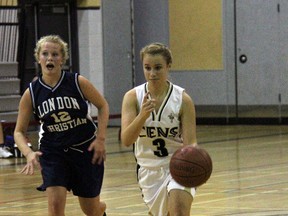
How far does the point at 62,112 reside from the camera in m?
6.55

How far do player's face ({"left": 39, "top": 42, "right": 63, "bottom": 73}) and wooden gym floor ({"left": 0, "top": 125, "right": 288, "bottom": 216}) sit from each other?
7.27 feet

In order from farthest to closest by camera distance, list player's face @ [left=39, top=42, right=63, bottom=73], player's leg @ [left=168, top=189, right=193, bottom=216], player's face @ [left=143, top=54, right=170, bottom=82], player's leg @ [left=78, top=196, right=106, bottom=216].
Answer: player's leg @ [left=78, top=196, right=106, bottom=216]
player's face @ [left=39, top=42, right=63, bottom=73]
player's face @ [left=143, top=54, right=170, bottom=82]
player's leg @ [left=168, top=189, right=193, bottom=216]

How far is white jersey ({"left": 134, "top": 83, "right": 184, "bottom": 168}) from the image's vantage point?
6098 millimetres

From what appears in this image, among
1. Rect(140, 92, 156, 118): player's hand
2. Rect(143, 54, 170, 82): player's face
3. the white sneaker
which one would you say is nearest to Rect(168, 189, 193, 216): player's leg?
Rect(140, 92, 156, 118): player's hand

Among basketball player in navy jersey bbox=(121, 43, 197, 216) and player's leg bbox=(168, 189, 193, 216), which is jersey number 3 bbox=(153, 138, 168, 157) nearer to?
basketball player in navy jersey bbox=(121, 43, 197, 216)

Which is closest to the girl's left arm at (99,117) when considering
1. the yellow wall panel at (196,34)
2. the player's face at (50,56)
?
the player's face at (50,56)

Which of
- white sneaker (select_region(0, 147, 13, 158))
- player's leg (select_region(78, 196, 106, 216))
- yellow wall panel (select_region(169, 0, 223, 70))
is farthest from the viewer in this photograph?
yellow wall panel (select_region(169, 0, 223, 70))

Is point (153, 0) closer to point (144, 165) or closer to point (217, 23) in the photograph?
point (217, 23)

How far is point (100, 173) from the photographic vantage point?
6.77m

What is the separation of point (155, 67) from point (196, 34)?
45.9ft

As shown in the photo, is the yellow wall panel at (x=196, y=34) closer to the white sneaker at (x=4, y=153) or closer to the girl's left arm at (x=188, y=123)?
the white sneaker at (x=4, y=153)

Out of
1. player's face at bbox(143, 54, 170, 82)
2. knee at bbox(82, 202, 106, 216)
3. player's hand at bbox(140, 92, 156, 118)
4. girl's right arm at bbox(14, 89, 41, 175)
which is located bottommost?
knee at bbox(82, 202, 106, 216)

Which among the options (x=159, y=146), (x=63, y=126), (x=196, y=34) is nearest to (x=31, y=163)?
(x=63, y=126)

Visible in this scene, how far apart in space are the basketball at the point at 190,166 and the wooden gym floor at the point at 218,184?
243cm
